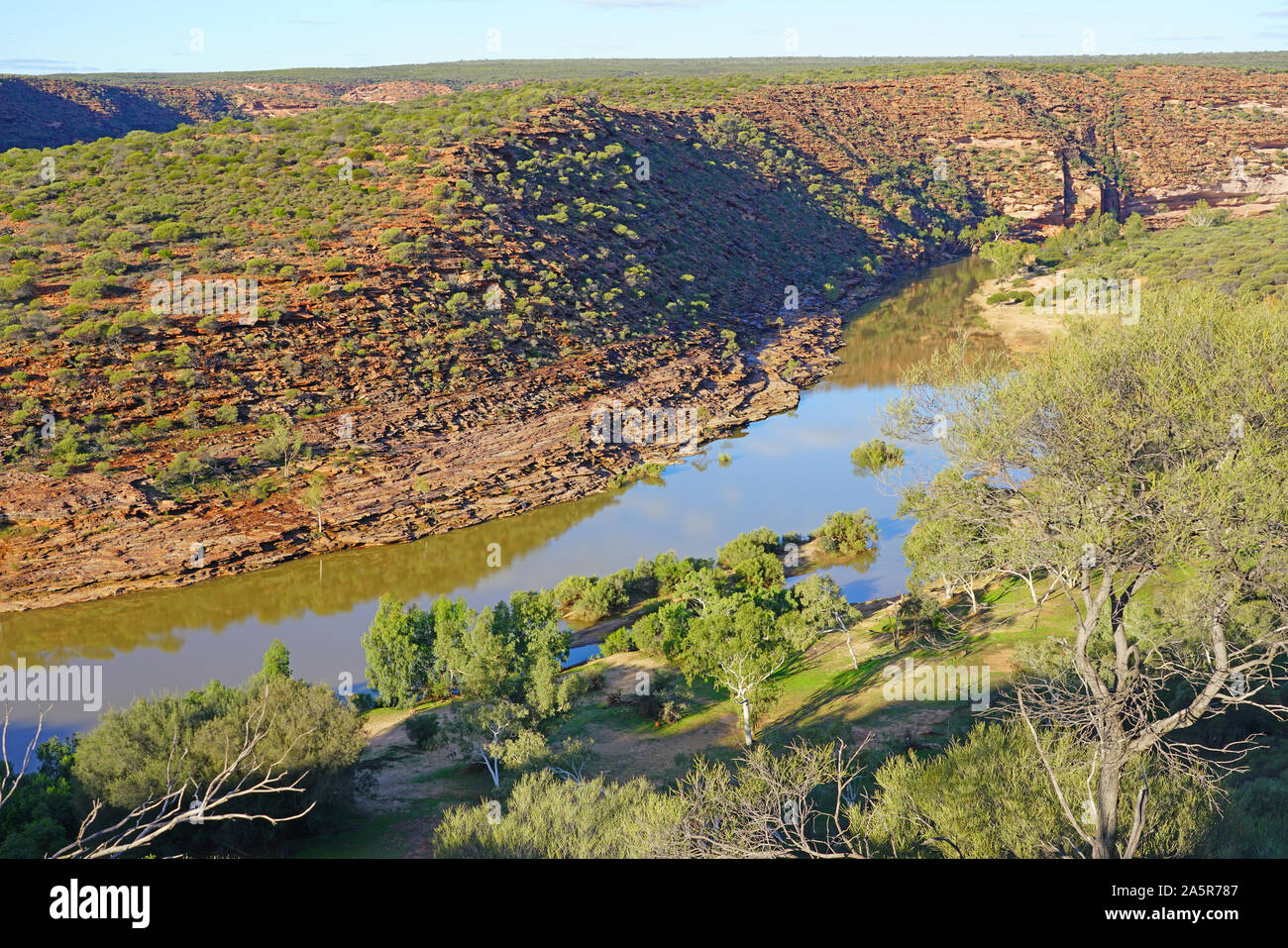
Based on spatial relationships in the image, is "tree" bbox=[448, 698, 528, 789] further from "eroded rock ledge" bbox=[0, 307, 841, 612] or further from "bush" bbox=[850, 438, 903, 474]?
"bush" bbox=[850, 438, 903, 474]

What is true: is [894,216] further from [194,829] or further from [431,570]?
[194,829]

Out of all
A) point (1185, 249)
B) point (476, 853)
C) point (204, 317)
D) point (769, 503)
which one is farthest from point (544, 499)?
point (1185, 249)

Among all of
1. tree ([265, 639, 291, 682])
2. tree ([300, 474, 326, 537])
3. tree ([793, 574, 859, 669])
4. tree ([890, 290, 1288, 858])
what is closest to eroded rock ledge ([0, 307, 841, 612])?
tree ([300, 474, 326, 537])

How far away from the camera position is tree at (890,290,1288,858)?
8.00m

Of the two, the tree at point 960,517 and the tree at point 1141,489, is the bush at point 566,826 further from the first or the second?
the tree at point 960,517

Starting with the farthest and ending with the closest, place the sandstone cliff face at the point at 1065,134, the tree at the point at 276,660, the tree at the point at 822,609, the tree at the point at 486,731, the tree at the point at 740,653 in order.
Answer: the sandstone cliff face at the point at 1065,134, the tree at the point at 822,609, the tree at the point at 276,660, the tree at the point at 740,653, the tree at the point at 486,731

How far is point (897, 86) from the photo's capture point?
311 ft

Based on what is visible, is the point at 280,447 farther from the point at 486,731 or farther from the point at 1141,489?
the point at 1141,489

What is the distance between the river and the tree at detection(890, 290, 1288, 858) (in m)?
6.13

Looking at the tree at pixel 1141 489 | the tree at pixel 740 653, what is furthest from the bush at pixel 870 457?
the tree at pixel 1141 489

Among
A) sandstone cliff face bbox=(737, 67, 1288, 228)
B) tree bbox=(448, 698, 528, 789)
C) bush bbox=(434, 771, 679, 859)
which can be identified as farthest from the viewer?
sandstone cliff face bbox=(737, 67, 1288, 228)

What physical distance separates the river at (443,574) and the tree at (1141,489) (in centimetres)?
613

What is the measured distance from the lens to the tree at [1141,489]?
8000 mm

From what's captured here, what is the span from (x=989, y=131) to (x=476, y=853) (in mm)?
92149
